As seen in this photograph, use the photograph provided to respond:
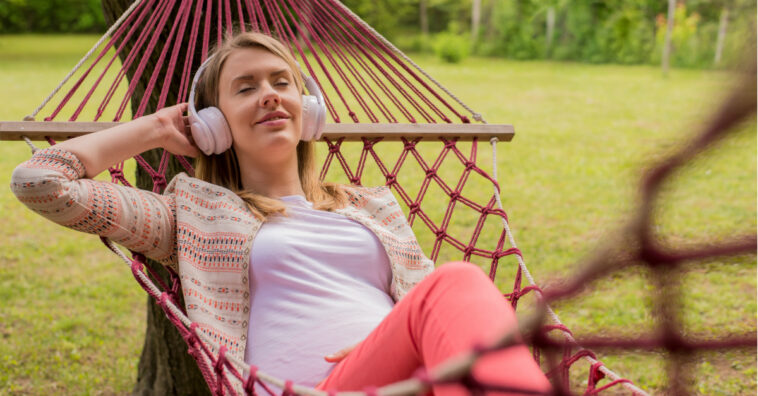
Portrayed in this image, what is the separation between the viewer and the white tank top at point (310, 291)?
4.80 feet

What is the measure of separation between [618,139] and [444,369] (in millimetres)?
6884

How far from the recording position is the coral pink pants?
99cm

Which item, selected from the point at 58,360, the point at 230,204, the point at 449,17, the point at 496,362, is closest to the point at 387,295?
the point at 230,204

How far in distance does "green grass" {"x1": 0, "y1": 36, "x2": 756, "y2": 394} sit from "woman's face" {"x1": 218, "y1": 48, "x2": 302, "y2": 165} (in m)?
0.74

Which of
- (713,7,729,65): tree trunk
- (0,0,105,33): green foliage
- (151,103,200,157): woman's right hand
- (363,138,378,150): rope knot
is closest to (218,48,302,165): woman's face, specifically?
(151,103,200,157): woman's right hand

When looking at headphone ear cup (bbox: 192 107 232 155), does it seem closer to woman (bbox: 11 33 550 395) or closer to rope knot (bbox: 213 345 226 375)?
woman (bbox: 11 33 550 395)

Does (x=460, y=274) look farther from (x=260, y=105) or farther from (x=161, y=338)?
(x=161, y=338)

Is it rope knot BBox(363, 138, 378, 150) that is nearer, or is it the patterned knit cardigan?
the patterned knit cardigan

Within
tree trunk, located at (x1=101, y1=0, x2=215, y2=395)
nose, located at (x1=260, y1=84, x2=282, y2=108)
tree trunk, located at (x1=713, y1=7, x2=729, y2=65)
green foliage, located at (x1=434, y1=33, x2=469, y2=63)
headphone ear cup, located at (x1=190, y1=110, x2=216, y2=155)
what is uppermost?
tree trunk, located at (x1=713, y1=7, x2=729, y2=65)

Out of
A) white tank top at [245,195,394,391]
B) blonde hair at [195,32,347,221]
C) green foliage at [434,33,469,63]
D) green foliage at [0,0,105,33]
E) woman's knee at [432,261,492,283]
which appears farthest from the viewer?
green foliage at [0,0,105,33]

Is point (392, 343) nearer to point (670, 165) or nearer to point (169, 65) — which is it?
point (670, 165)

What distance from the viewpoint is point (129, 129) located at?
159 cm

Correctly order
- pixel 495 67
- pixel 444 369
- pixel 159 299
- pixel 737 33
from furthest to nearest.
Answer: pixel 495 67
pixel 159 299
pixel 444 369
pixel 737 33

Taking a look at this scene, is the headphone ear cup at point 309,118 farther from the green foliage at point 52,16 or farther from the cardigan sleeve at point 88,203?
the green foliage at point 52,16
